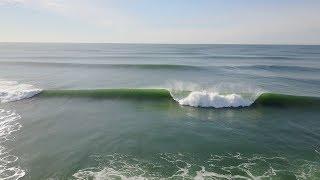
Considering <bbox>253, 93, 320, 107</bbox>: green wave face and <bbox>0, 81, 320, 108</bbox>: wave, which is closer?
<bbox>0, 81, 320, 108</bbox>: wave

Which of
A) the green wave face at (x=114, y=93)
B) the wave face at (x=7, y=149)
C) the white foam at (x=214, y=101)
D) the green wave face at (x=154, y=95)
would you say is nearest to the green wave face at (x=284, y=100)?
the green wave face at (x=154, y=95)

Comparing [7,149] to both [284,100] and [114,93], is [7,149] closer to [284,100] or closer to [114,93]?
[114,93]

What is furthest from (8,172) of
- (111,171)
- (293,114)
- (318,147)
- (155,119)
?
(293,114)

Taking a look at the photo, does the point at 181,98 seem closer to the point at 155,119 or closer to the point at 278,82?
the point at 155,119

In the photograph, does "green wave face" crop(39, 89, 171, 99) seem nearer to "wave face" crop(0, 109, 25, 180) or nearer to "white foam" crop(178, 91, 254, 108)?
"white foam" crop(178, 91, 254, 108)

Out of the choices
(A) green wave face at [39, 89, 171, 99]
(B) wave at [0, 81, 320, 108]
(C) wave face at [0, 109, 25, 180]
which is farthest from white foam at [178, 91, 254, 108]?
(C) wave face at [0, 109, 25, 180]

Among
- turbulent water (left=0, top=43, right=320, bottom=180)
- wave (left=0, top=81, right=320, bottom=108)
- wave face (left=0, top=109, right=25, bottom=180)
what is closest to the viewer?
wave face (left=0, top=109, right=25, bottom=180)

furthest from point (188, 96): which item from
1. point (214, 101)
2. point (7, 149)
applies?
point (7, 149)

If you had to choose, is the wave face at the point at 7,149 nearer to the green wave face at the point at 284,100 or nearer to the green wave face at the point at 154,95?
the green wave face at the point at 154,95
